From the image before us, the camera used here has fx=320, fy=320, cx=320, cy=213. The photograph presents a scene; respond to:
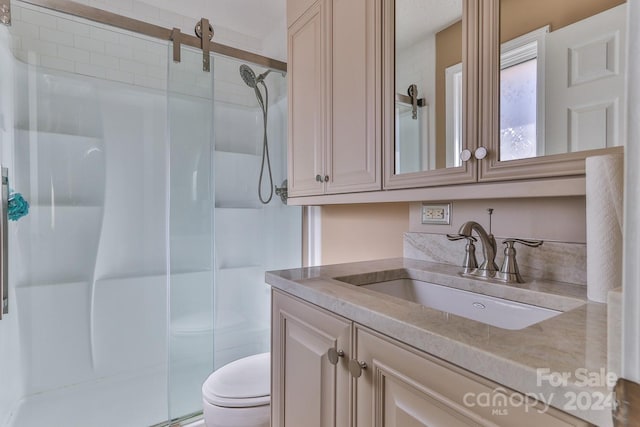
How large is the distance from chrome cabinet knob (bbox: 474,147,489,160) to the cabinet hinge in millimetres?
679

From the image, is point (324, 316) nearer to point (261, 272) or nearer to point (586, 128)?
point (586, 128)

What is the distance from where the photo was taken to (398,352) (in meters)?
0.61

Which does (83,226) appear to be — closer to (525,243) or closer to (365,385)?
(365,385)

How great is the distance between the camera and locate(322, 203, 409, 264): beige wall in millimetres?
1408

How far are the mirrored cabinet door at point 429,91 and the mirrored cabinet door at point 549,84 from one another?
5 cm

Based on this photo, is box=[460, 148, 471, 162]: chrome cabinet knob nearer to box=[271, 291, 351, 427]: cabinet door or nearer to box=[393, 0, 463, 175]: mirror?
box=[393, 0, 463, 175]: mirror

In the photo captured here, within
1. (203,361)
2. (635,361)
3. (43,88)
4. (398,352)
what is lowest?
(203,361)

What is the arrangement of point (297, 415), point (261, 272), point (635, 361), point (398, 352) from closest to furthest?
point (635, 361) → point (398, 352) → point (297, 415) → point (261, 272)

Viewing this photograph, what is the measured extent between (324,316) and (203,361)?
1302 mm

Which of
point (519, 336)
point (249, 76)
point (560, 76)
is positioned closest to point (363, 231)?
point (560, 76)

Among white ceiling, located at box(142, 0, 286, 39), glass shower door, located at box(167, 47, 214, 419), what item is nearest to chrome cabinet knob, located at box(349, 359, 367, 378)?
glass shower door, located at box(167, 47, 214, 419)

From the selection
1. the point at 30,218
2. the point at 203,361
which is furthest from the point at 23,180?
the point at 203,361

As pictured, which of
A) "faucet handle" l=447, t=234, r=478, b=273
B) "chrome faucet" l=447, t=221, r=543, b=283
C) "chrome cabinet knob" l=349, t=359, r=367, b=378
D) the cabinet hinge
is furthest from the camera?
"faucet handle" l=447, t=234, r=478, b=273

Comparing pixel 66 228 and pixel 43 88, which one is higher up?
pixel 43 88
